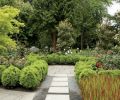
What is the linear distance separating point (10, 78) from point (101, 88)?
5400 millimetres

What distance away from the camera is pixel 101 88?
6.72 m

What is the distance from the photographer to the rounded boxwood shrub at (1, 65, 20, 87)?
11.4 meters

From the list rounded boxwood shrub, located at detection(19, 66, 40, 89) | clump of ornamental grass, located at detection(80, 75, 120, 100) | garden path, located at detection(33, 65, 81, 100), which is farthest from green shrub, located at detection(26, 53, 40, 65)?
clump of ornamental grass, located at detection(80, 75, 120, 100)

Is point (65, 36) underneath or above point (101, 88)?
above

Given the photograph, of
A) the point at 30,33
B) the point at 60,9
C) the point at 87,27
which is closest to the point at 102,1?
the point at 87,27

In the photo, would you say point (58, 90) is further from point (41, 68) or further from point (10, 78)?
point (41, 68)

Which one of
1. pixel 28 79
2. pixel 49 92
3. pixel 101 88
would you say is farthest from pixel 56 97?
pixel 101 88

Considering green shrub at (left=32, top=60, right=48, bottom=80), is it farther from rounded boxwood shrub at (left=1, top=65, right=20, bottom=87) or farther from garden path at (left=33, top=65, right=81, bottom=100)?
rounded boxwood shrub at (left=1, top=65, right=20, bottom=87)

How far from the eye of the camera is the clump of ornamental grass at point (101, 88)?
638cm

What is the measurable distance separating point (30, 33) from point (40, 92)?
21794 mm

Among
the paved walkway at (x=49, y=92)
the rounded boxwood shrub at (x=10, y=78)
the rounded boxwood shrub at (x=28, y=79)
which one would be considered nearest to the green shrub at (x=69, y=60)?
the paved walkway at (x=49, y=92)

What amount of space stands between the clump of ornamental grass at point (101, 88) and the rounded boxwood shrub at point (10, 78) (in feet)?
15.3

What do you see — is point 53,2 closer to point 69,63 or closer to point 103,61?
point 69,63

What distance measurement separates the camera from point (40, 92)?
10.9 metres
